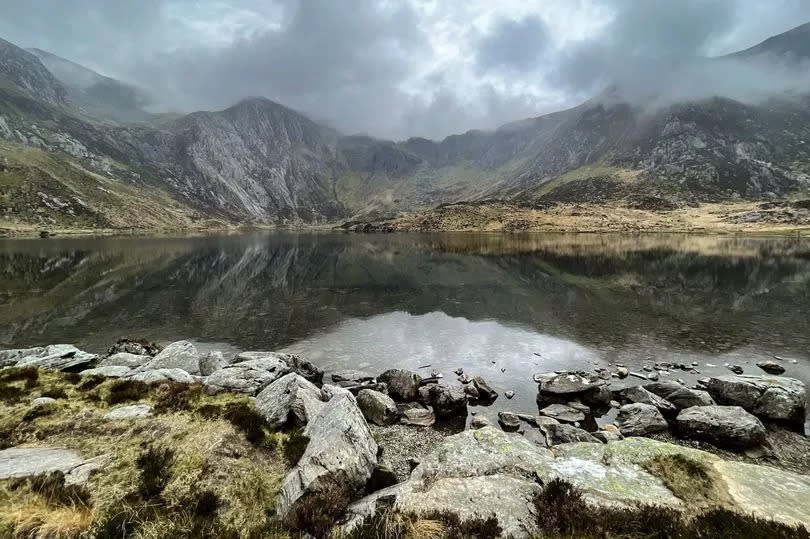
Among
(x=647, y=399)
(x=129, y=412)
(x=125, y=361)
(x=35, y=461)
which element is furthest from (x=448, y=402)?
(x=125, y=361)

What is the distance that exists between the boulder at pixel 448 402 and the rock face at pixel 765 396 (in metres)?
13.7

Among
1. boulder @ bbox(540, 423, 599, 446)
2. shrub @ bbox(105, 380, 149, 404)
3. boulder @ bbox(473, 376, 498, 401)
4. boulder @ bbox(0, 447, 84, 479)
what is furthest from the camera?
boulder @ bbox(473, 376, 498, 401)

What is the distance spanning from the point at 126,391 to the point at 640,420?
23.1 meters

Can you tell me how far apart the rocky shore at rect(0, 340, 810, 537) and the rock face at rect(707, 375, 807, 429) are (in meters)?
0.07

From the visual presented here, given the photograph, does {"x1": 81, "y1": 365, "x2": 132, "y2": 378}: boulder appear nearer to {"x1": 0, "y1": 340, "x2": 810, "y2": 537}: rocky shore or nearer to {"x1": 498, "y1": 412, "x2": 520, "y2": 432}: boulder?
{"x1": 0, "y1": 340, "x2": 810, "y2": 537}: rocky shore

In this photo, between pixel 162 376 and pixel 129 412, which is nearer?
pixel 129 412

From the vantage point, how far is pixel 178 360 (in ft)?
73.2

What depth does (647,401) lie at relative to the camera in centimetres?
1955

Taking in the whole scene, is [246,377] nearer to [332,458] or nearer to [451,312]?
[332,458]

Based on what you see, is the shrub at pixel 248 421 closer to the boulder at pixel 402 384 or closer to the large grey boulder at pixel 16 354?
the boulder at pixel 402 384

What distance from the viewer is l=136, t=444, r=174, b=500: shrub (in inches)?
343

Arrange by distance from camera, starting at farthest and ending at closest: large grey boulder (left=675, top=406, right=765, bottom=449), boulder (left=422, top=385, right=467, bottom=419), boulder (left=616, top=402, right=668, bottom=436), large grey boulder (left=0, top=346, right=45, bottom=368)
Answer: large grey boulder (left=0, top=346, right=45, bottom=368), boulder (left=422, top=385, right=467, bottom=419), boulder (left=616, top=402, right=668, bottom=436), large grey boulder (left=675, top=406, right=765, bottom=449)

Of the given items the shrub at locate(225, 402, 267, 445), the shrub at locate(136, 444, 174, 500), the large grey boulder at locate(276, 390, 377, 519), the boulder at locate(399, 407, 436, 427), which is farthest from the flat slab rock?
the boulder at locate(399, 407, 436, 427)

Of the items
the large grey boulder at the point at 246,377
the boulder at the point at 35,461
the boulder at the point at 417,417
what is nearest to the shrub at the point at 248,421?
the large grey boulder at the point at 246,377
